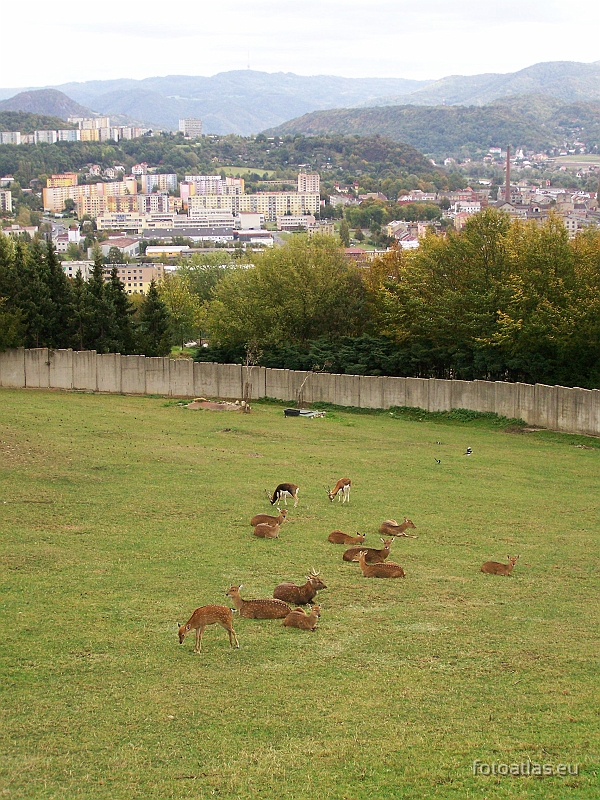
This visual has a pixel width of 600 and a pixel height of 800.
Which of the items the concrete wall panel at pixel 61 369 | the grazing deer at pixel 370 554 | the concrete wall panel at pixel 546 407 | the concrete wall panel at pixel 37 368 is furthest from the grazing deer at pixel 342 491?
the concrete wall panel at pixel 37 368

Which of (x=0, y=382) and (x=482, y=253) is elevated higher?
(x=482, y=253)

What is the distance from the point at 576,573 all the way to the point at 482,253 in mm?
26603

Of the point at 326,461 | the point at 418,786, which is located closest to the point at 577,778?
the point at 418,786

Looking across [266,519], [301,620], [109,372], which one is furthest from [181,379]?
[301,620]

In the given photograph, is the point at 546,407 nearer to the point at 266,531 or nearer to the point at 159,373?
the point at 159,373

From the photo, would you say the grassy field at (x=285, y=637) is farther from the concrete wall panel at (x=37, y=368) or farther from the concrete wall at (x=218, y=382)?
the concrete wall panel at (x=37, y=368)

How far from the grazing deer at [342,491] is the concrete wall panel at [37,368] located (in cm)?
2266

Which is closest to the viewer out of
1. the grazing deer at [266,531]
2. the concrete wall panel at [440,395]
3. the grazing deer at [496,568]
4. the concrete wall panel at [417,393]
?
the grazing deer at [496,568]

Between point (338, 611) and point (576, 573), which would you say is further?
point (576, 573)

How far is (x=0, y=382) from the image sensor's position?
42531 millimetres

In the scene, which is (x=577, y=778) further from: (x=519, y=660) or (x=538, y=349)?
(x=538, y=349)

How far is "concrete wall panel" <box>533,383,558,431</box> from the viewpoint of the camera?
34.9 meters

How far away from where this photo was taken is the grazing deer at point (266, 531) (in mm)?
18969

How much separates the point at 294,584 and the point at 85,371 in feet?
93.1
